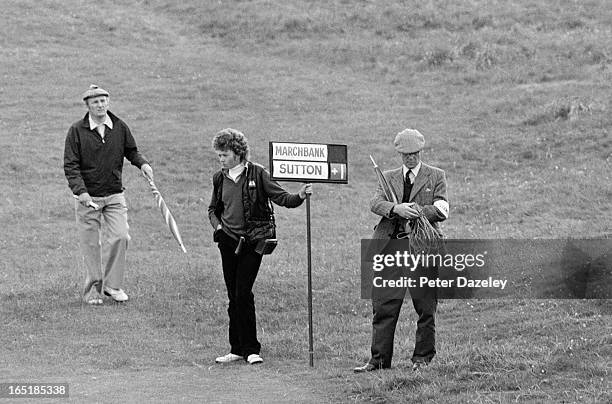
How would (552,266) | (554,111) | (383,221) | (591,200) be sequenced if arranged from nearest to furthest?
(383,221) < (552,266) < (591,200) < (554,111)

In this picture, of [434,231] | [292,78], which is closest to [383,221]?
[434,231]

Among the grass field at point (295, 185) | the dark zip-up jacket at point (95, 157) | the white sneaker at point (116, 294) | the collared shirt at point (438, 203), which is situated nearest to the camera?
the collared shirt at point (438, 203)

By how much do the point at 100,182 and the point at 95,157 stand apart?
28cm

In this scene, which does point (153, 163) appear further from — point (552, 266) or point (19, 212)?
point (552, 266)

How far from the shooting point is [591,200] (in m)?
17.7

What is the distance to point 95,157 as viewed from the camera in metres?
12.4

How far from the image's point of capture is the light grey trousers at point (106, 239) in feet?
41.0

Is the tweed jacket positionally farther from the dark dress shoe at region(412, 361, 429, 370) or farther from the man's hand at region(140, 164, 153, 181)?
the man's hand at region(140, 164, 153, 181)

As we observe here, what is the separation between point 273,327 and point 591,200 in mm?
7561

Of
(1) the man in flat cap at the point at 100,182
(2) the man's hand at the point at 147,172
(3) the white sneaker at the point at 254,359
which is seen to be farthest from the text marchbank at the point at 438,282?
(1) the man in flat cap at the point at 100,182

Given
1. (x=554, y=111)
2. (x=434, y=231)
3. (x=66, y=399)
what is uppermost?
(x=554, y=111)

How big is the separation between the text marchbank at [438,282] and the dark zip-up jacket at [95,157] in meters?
3.48

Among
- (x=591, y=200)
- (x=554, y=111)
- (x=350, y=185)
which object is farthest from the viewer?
(x=554, y=111)

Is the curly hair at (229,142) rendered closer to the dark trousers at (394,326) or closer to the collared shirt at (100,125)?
the dark trousers at (394,326)
